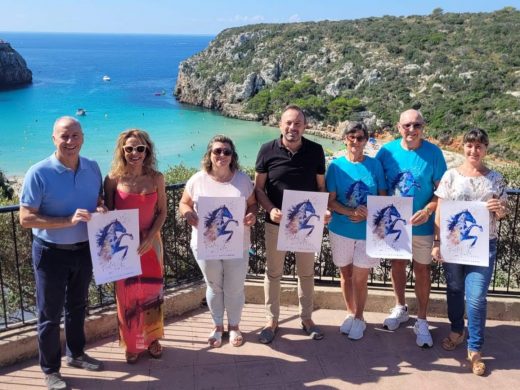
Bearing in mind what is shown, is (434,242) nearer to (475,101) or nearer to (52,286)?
(52,286)

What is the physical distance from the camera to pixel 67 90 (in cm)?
8769

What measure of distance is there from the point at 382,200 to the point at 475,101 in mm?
40262

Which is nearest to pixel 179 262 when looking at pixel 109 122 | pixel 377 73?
pixel 377 73

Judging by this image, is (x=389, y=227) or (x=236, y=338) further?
(x=236, y=338)

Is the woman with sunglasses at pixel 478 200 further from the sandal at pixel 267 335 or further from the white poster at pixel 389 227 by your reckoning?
the sandal at pixel 267 335

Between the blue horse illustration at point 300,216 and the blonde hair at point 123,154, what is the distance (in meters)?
1.26

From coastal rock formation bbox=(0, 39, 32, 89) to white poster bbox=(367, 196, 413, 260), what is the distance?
99.9 m

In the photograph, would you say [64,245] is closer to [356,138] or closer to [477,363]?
[356,138]

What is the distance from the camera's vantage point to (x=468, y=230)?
4141 millimetres

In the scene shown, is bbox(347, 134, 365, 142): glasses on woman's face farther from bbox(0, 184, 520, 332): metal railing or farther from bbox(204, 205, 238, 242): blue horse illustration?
bbox(0, 184, 520, 332): metal railing

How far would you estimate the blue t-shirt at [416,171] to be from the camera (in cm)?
434

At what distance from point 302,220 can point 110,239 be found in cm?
165

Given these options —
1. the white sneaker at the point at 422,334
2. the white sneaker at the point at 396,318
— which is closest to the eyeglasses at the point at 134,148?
the white sneaker at the point at 396,318

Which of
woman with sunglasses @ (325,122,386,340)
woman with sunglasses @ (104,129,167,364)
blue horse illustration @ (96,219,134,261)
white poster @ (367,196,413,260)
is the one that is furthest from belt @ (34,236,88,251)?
white poster @ (367,196,413,260)
